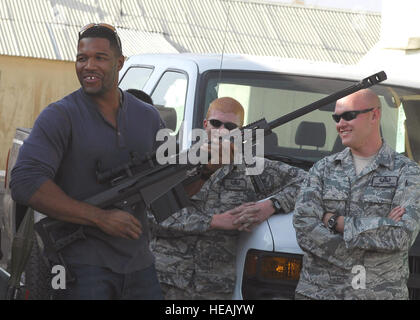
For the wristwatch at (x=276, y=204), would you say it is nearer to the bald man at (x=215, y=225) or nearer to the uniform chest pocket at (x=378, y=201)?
the bald man at (x=215, y=225)

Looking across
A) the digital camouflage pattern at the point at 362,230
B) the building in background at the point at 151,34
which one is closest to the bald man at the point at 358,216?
the digital camouflage pattern at the point at 362,230

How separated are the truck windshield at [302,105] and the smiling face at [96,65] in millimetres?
1563

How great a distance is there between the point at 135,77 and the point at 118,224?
333 centimetres

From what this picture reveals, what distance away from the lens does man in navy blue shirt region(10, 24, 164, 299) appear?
341 centimetres

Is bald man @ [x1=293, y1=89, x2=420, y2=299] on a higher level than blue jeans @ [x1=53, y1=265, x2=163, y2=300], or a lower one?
higher

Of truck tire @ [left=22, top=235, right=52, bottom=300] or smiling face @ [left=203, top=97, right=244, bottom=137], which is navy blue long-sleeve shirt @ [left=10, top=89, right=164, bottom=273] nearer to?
truck tire @ [left=22, top=235, right=52, bottom=300]

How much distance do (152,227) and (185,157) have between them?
0.77 metres

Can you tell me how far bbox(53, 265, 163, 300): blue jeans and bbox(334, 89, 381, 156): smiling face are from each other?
1182mm

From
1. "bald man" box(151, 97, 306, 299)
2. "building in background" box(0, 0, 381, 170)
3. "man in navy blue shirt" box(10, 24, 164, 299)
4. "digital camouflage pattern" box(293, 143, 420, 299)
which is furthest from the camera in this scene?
"building in background" box(0, 0, 381, 170)

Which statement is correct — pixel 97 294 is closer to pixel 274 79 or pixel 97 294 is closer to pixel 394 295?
pixel 394 295

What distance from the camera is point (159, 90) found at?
231 inches

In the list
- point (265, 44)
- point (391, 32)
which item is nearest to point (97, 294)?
point (391, 32)

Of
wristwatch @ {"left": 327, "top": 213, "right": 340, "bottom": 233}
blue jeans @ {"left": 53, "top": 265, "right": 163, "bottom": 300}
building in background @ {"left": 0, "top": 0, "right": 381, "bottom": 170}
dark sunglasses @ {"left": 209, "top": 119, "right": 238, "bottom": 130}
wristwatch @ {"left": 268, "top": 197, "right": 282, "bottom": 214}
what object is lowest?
blue jeans @ {"left": 53, "top": 265, "right": 163, "bottom": 300}

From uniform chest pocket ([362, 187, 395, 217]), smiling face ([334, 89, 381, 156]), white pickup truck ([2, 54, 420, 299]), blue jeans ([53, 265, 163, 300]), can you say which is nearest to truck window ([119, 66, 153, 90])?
white pickup truck ([2, 54, 420, 299])
